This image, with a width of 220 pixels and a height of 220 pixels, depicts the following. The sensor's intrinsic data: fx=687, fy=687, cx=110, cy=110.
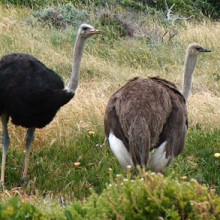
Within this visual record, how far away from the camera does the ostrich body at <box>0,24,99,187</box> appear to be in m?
6.37

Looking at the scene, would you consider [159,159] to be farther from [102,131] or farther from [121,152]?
[102,131]

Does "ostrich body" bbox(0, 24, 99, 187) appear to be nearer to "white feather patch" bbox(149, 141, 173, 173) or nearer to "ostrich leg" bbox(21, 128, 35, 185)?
"ostrich leg" bbox(21, 128, 35, 185)

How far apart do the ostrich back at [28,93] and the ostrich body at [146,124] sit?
0.93m

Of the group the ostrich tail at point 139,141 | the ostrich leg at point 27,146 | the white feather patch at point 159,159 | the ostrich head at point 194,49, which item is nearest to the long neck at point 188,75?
the ostrich head at point 194,49

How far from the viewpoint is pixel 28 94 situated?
638cm

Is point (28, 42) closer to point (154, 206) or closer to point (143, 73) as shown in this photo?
point (143, 73)

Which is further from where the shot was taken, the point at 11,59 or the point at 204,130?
the point at 204,130

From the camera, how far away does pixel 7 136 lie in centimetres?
664

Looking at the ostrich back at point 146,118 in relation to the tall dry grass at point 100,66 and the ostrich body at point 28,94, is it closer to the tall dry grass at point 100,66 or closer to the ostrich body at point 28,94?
the ostrich body at point 28,94

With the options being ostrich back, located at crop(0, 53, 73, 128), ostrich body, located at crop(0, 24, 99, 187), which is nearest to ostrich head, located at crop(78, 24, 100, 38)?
ostrich body, located at crop(0, 24, 99, 187)

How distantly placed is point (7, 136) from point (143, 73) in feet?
15.1

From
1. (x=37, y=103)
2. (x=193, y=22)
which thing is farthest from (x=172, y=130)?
(x=193, y=22)

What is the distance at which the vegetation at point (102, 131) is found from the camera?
3641mm

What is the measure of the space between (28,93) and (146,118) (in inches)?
60.9
